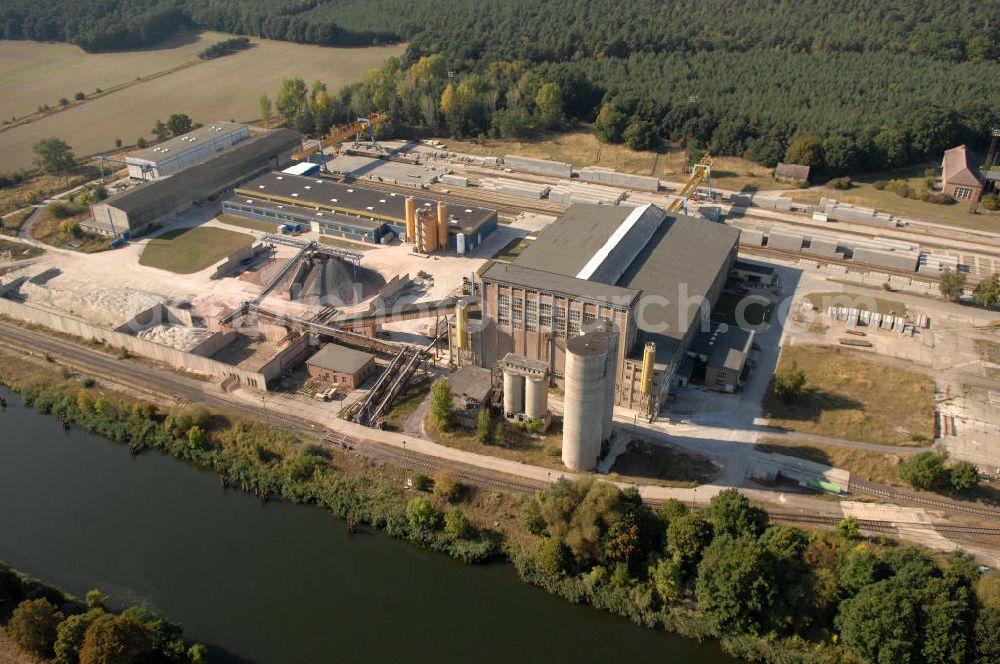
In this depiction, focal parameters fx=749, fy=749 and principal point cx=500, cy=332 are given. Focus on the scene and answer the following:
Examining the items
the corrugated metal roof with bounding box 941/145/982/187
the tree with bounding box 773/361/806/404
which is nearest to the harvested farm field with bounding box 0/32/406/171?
the tree with bounding box 773/361/806/404

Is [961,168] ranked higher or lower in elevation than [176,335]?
higher

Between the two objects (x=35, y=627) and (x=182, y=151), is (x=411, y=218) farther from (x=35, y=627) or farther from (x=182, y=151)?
(x=35, y=627)

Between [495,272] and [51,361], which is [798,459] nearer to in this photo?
[495,272]

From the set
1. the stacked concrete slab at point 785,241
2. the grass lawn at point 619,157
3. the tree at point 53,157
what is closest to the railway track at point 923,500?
the stacked concrete slab at point 785,241

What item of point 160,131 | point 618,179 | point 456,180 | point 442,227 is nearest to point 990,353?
point 618,179

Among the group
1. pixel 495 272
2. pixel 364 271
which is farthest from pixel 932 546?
pixel 364 271

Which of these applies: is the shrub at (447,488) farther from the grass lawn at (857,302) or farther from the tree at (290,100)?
the tree at (290,100)

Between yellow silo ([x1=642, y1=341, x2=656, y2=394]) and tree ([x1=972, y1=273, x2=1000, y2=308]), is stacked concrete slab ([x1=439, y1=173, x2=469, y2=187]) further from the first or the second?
tree ([x1=972, y1=273, x2=1000, y2=308])
